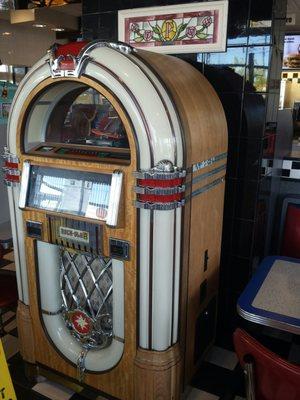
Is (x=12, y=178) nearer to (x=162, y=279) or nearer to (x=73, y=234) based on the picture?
(x=73, y=234)

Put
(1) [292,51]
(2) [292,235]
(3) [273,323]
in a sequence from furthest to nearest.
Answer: (1) [292,51]
(2) [292,235]
(3) [273,323]

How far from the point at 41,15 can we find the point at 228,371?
Result: 4.52 meters

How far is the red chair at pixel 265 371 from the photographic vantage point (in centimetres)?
128

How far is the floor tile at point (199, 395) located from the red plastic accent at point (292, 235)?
3.29ft

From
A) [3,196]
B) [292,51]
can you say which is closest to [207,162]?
[3,196]

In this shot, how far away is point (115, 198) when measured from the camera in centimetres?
174

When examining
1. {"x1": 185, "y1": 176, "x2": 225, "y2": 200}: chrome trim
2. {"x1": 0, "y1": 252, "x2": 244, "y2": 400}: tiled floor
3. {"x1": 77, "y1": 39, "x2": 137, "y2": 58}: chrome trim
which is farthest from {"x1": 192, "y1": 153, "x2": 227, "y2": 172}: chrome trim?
{"x1": 0, "y1": 252, "x2": 244, "y2": 400}: tiled floor

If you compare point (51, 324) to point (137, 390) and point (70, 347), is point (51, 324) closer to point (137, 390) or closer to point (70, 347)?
point (70, 347)

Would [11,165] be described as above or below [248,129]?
below

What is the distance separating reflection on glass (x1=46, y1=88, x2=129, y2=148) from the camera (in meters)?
2.16

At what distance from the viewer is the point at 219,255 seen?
8.00ft

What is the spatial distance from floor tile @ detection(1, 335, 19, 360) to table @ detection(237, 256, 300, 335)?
1655 millimetres

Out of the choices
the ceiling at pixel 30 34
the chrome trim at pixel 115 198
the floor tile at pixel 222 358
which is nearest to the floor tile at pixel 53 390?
the floor tile at pixel 222 358

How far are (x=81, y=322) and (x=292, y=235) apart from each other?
1.46 meters
